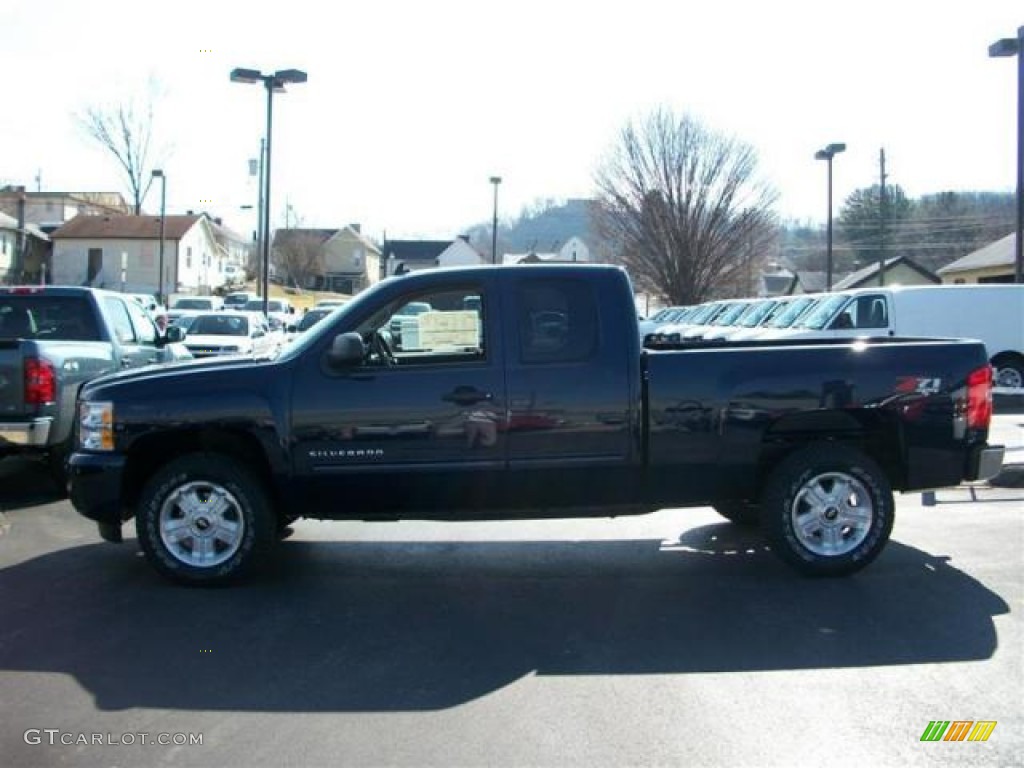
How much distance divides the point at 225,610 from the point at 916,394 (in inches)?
181

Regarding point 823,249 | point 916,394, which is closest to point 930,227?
point 823,249

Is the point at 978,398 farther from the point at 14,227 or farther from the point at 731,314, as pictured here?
the point at 14,227

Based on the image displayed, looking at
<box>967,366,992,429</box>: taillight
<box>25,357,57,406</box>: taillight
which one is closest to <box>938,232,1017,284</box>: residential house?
<box>967,366,992,429</box>: taillight

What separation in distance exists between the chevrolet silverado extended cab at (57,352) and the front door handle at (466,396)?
4209 mm

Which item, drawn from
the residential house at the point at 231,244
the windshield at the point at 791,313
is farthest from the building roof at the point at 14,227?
the windshield at the point at 791,313

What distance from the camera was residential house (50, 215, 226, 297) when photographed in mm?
Result: 65562

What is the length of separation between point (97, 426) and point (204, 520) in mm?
912

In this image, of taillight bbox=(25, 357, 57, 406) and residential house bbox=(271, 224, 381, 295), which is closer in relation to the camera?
taillight bbox=(25, 357, 57, 406)

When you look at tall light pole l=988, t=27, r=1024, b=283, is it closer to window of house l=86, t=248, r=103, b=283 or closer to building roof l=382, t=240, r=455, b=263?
window of house l=86, t=248, r=103, b=283

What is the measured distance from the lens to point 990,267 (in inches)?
1401

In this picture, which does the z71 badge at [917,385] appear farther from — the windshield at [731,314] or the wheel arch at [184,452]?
the windshield at [731,314]

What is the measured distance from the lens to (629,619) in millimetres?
5703

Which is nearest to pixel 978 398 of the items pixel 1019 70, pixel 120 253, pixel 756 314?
pixel 1019 70

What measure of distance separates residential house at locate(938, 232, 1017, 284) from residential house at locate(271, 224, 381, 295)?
4984 centimetres
